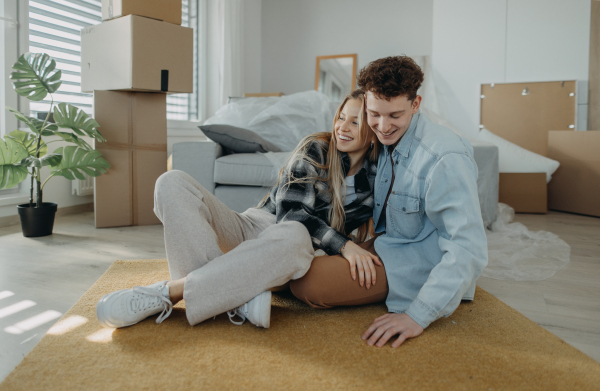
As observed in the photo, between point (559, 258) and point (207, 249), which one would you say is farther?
point (559, 258)

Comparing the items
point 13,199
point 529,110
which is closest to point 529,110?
point 529,110

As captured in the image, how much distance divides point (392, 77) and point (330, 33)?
3.84 meters

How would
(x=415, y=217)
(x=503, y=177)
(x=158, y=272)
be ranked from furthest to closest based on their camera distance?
(x=503, y=177)
(x=158, y=272)
(x=415, y=217)

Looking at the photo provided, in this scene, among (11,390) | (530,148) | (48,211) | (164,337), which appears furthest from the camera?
(530,148)

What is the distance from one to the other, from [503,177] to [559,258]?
138 cm

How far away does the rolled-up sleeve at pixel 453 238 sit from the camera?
3.21 ft

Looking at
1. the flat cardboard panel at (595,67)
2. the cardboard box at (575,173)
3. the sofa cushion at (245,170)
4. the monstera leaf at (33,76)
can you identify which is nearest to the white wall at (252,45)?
the sofa cushion at (245,170)

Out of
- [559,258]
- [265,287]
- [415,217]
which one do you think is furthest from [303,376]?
[559,258]

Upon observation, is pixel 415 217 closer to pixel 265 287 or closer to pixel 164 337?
pixel 265 287

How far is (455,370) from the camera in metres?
0.90

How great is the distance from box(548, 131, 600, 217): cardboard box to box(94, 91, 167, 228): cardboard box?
9.18 ft

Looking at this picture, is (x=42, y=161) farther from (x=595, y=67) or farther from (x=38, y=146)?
(x=595, y=67)

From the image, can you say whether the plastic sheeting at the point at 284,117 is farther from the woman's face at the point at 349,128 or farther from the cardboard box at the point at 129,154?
the woman's face at the point at 349,128

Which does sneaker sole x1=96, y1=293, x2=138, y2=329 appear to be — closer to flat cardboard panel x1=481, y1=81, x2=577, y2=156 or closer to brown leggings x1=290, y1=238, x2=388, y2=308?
brown leggings x1=290, y1=238, x2=388, y2=308
